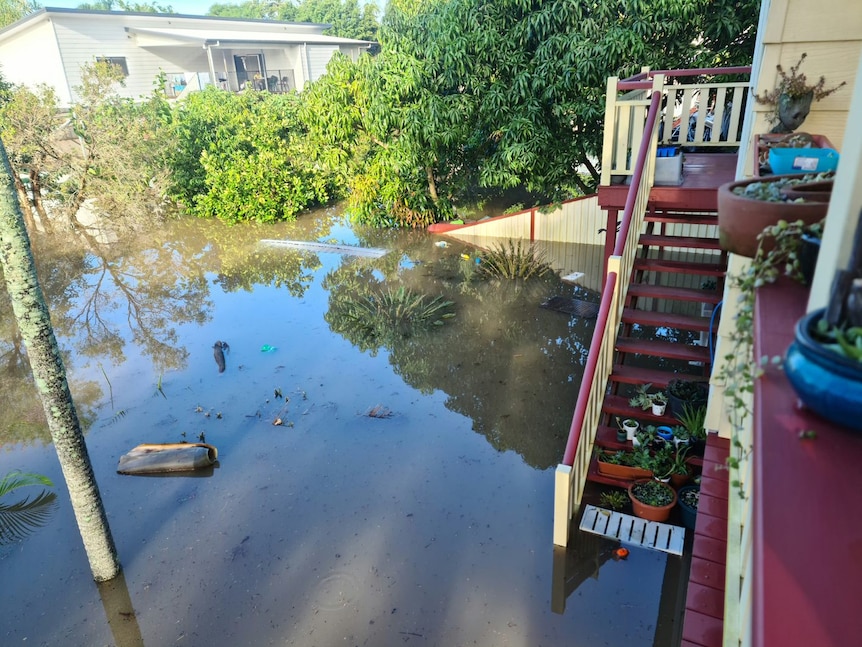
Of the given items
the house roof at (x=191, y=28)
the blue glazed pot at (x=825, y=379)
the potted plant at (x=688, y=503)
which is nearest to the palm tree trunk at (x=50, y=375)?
the blue glazed pot at (x=825, y=379)

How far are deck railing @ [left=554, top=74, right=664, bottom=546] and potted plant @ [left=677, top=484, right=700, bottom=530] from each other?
74 cm

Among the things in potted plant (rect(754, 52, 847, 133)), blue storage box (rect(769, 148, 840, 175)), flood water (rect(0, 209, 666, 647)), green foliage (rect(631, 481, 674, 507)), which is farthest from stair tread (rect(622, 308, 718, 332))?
blue storage box (rect(769, 148, 840, 175))

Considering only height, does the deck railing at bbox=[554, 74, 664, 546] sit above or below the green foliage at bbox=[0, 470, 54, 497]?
above

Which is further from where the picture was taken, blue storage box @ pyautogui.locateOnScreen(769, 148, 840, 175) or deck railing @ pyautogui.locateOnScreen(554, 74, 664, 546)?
deck railing @ pyautogui.locateOnScreen(554, 74, 664, 546)

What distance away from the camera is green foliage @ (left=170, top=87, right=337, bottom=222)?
1412cm

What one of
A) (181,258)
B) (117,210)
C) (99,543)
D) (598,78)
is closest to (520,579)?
(99,543)

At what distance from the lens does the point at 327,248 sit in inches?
479

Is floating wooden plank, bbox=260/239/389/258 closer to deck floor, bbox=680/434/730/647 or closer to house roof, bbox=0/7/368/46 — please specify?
deck floor, bbox=680/434/730/647

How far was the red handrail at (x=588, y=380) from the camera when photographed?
4.32 meters

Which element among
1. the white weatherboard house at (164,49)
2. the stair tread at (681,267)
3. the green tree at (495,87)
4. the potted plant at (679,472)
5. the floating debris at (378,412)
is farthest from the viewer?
the white weatherboard house at (164,49)

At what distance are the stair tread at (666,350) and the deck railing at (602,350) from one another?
1.18 ft

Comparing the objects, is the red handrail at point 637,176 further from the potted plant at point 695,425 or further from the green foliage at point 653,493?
the green foliage at point 653,493

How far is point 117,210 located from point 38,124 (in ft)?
6.87

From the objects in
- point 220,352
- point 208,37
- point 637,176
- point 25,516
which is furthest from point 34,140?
point 208,37
